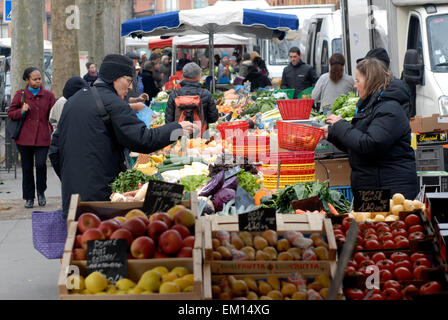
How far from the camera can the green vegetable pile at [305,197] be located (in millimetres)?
6168

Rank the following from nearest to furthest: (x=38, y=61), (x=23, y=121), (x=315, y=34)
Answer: (x=23, y=121), (x=38, y=61), (x=315, y=34)

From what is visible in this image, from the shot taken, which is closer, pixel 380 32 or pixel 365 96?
pixel 365 96

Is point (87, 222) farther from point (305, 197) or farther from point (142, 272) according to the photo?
point (305, 197)

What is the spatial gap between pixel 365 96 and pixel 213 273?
2.80m

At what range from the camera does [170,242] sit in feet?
12.8

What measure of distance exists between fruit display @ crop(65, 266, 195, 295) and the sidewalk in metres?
3.59

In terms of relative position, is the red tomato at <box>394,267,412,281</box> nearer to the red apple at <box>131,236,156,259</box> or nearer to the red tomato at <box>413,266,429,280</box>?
the red tomato at <box>413,266,429,280</box>

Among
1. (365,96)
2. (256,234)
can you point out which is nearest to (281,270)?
(256,234)

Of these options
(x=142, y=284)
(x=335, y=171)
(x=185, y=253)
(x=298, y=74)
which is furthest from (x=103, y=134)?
(x=298, y=74)

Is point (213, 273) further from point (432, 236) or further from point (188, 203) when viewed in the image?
point (432, 236)

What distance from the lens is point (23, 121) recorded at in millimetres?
12102

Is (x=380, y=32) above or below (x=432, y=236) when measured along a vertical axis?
above

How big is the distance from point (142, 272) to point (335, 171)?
438 centimetres
